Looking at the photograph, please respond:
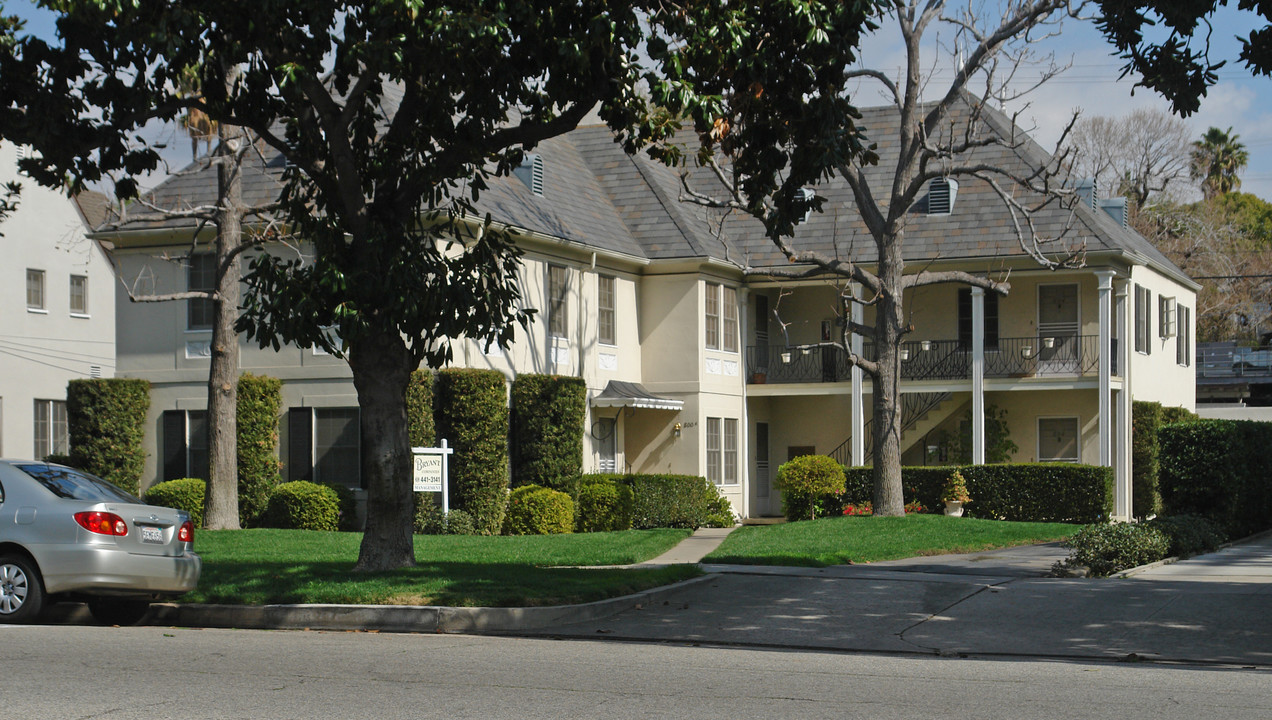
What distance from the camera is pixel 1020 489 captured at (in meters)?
27.8

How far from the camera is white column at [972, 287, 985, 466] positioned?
2977 cm

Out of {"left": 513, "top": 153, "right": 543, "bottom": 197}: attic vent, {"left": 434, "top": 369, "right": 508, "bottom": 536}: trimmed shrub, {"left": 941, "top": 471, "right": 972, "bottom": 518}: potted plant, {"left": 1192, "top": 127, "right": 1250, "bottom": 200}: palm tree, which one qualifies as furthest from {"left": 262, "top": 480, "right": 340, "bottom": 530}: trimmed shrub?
{"left": 1192, "top": 127, "right": 1250, "bottom": 200}: palm tree

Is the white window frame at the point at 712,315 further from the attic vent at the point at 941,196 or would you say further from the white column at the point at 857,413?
the attic vent at the point at 941,196

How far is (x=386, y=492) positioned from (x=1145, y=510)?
79.9ft

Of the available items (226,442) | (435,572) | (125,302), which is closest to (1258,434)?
(435,572)

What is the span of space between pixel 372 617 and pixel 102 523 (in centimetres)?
248

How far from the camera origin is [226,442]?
22594mm

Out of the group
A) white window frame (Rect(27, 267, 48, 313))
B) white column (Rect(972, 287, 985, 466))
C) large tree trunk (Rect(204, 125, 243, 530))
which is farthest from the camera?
white window frame (Rect(27, 267, 48, 313))

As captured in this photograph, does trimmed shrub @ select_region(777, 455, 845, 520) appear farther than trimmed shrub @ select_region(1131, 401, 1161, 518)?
No

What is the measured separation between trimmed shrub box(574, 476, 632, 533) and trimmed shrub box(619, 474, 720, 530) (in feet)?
2.39

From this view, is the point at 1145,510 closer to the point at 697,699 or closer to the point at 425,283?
the point at 425,283

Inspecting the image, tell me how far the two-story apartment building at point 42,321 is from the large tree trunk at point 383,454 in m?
25.8

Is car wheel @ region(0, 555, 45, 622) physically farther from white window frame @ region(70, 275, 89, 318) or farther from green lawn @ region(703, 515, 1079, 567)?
white window frame @ region(70, 275, 89, 318)

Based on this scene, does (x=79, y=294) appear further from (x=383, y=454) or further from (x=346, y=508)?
(x=383, y=454)
